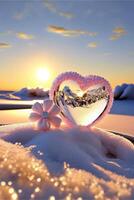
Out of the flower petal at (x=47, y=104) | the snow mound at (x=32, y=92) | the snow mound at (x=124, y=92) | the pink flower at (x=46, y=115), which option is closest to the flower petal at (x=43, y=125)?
the pink flower at (x=46, y=115)

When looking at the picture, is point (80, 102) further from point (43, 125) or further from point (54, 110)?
point (43, 125)

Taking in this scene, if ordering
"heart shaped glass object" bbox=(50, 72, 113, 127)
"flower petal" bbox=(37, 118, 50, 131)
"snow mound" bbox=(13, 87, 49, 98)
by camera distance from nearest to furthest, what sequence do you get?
"flower petal" bbox=(37, 118, 50, 131) < "heart shaped glass object" bbox=(50, 72, 113, 127) < "snow mound" bbox=(13, 87, 49, 98)

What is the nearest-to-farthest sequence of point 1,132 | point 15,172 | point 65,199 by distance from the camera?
point 65,199 → point 15,172 → point 1,132

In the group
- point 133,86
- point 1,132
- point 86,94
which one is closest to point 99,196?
point 1,132

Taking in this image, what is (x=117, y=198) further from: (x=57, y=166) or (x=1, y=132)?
(x=1, y=132)

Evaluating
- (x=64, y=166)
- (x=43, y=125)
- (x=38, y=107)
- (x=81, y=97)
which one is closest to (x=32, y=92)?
(x=81, y=97)

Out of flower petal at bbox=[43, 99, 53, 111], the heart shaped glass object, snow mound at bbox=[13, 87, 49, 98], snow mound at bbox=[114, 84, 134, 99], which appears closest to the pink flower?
flower petal at bbox=[43, 99, 53, 111]

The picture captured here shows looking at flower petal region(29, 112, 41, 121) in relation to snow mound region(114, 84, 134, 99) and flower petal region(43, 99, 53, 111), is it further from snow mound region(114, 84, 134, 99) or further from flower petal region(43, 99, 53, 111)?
snow mound region(114, 84, 134, 99)
